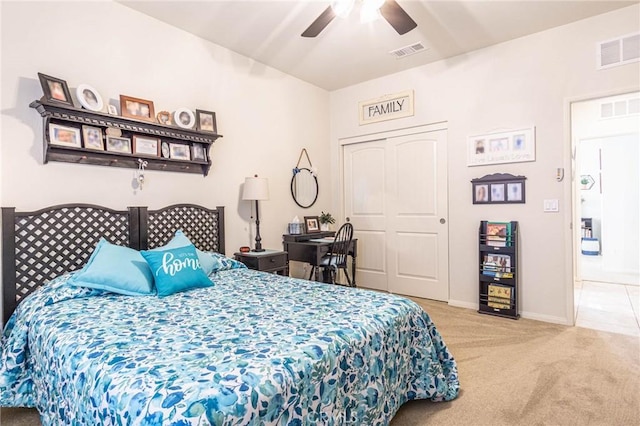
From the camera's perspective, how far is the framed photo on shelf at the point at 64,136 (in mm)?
2336

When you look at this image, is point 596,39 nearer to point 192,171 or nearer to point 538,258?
point 538,258

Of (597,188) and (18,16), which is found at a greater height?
(18,16)

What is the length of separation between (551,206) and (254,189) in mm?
2882

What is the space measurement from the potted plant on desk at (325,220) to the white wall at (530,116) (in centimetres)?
153

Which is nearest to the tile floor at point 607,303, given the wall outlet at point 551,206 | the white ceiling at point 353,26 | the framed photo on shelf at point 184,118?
the wall outlet at point 551,206

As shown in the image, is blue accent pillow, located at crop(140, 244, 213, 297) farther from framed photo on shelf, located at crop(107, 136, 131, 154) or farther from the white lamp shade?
the white lamp shade

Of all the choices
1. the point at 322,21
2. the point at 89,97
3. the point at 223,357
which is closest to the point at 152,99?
the point at 89,97

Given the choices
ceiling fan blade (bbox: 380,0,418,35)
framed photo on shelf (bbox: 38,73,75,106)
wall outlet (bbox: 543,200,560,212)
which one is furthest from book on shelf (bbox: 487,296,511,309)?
framed photo on shelf (bbox: 38,73,75,106)

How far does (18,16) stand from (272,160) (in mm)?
2386

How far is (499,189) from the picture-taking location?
11.7ft

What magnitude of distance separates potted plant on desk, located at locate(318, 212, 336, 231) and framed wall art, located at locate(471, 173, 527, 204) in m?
1.81

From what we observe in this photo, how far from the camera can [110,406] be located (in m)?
1.04

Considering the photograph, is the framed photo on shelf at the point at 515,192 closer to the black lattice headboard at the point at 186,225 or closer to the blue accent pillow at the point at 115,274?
the black lattice headboard at the point at 186,225

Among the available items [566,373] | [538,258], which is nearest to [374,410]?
[566,373]
